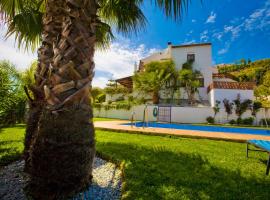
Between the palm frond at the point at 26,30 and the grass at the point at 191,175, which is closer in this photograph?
the grass at the point at 191,175

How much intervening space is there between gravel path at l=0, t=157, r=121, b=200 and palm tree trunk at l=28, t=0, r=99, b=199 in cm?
41

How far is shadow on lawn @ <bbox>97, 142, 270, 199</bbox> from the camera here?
3779 millimetres

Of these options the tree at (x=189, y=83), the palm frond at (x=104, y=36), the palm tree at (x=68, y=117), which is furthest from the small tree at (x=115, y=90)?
the palm tree at (x=68, y=117)

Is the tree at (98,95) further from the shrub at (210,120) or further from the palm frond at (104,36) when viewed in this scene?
the palm frond at (104,36)

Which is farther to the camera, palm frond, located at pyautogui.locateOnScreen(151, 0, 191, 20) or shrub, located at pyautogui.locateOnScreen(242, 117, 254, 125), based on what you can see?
shrub, located at pyautogui.locateOnScreen(242, 117, 254, 125)

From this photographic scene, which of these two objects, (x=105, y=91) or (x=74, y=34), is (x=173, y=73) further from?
(x=74, y=34)

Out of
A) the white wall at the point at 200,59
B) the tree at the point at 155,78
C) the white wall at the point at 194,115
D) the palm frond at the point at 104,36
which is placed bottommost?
the white wall at the point at 194,115

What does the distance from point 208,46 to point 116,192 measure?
33.0 metres

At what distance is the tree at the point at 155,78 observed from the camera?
95.4 ft

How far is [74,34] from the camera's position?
3.46m

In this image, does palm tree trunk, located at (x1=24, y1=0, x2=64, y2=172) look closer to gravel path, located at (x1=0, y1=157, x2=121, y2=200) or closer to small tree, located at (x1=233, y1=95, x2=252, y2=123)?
gravel path, located at (x1=0, y1=157, x2=121, y2=200)

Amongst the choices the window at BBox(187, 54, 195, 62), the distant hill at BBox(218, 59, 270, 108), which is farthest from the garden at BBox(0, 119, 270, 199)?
the window at BBox(187, 54, 195, 62)

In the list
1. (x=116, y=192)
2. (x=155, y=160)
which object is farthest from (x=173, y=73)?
(x=116, y=192)

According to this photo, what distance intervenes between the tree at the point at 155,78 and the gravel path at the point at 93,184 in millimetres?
24264
